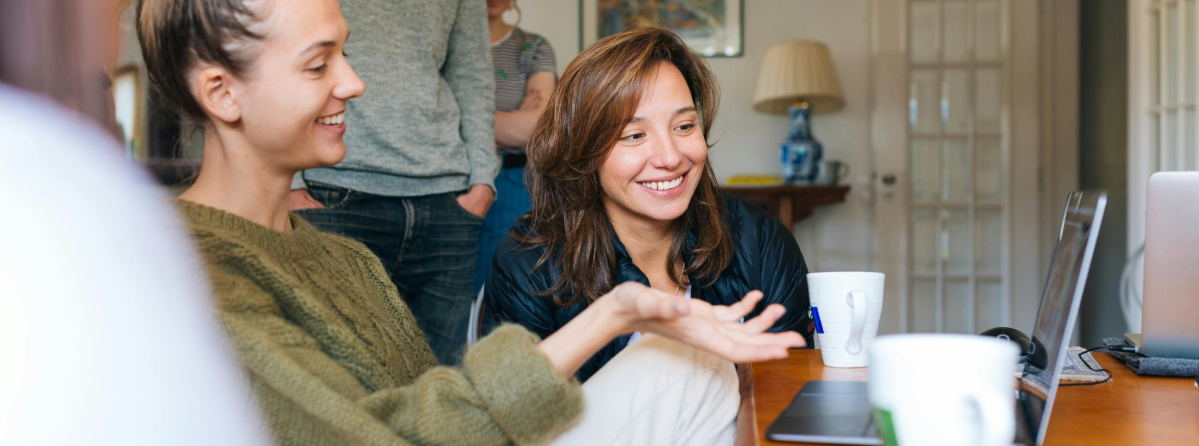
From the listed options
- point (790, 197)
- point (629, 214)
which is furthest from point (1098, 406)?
point (790, 197)

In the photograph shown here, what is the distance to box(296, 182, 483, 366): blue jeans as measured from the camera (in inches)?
58.7

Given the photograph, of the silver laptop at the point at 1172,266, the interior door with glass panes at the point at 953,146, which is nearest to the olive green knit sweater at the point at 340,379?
the silver laptop at the point at 1172,266

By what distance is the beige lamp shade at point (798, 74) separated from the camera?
3422 millimetres

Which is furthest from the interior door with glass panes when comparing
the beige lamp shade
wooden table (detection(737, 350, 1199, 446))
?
wooden table (detection(737, 350, 1199, 446))

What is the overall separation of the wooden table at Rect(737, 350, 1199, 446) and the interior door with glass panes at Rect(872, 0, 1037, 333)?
2.87 meters

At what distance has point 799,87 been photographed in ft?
11.2

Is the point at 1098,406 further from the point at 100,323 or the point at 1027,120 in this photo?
the point at 1027,120

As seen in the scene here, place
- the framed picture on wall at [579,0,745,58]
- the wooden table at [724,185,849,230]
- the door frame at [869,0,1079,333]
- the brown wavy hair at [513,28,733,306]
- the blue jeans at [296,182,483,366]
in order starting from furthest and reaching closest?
the framed picture on wall at [579,0,745,58], the door frame at [869,0,1079,333], the wooden table at [724,185,849,230], the blue jeans at [296,182,483,366], the brown wavy hair at [513,28,733,306]

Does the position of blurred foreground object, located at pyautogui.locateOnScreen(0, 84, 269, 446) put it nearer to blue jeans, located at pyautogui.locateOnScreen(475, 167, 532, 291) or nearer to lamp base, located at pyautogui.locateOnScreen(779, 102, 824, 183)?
blue jeans, located at pyautogui.locateOnScreen(475, 167, 532, 291)

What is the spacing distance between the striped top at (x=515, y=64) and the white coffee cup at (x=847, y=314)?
1.31 meters

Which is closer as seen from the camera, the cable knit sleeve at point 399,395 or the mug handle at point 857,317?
the cable knit sleeve at point 399,395

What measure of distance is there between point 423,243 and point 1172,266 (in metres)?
1.19

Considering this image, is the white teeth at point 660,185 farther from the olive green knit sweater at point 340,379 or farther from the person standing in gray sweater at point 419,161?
the olive green knit sweater at point 340,379

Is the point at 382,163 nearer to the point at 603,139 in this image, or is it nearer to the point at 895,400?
the point at 603,139
